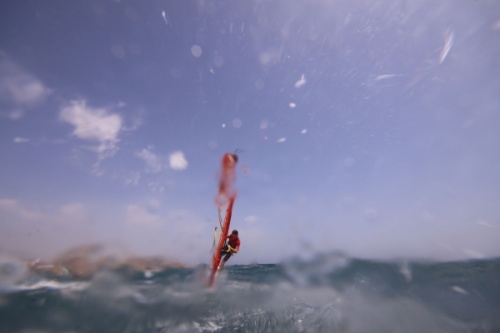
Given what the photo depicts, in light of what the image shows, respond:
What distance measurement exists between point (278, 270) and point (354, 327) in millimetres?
8095

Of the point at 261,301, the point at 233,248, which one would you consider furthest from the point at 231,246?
the point at 261,301

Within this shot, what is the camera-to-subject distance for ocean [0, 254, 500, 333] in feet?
39.0

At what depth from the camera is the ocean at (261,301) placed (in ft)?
39.0

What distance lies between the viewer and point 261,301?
14750mm

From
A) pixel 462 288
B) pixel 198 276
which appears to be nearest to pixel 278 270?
pixel 198 276

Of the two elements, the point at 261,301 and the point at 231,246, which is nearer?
the point at 231,246

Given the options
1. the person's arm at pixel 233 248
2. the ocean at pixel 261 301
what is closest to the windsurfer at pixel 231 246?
the person's arm at pixel 233 248

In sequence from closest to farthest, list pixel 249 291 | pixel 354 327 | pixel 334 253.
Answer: pixel 354 327 < pixel 249 291 < pixel 334 253

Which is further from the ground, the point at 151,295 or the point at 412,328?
the point at 151,295

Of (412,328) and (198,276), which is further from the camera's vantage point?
(198,276)

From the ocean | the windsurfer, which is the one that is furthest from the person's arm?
the ocean

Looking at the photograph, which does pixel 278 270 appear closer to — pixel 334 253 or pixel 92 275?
pixel 334 253

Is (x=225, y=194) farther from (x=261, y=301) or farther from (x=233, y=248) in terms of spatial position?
(x=261, y=301)

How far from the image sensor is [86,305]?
12.3m
